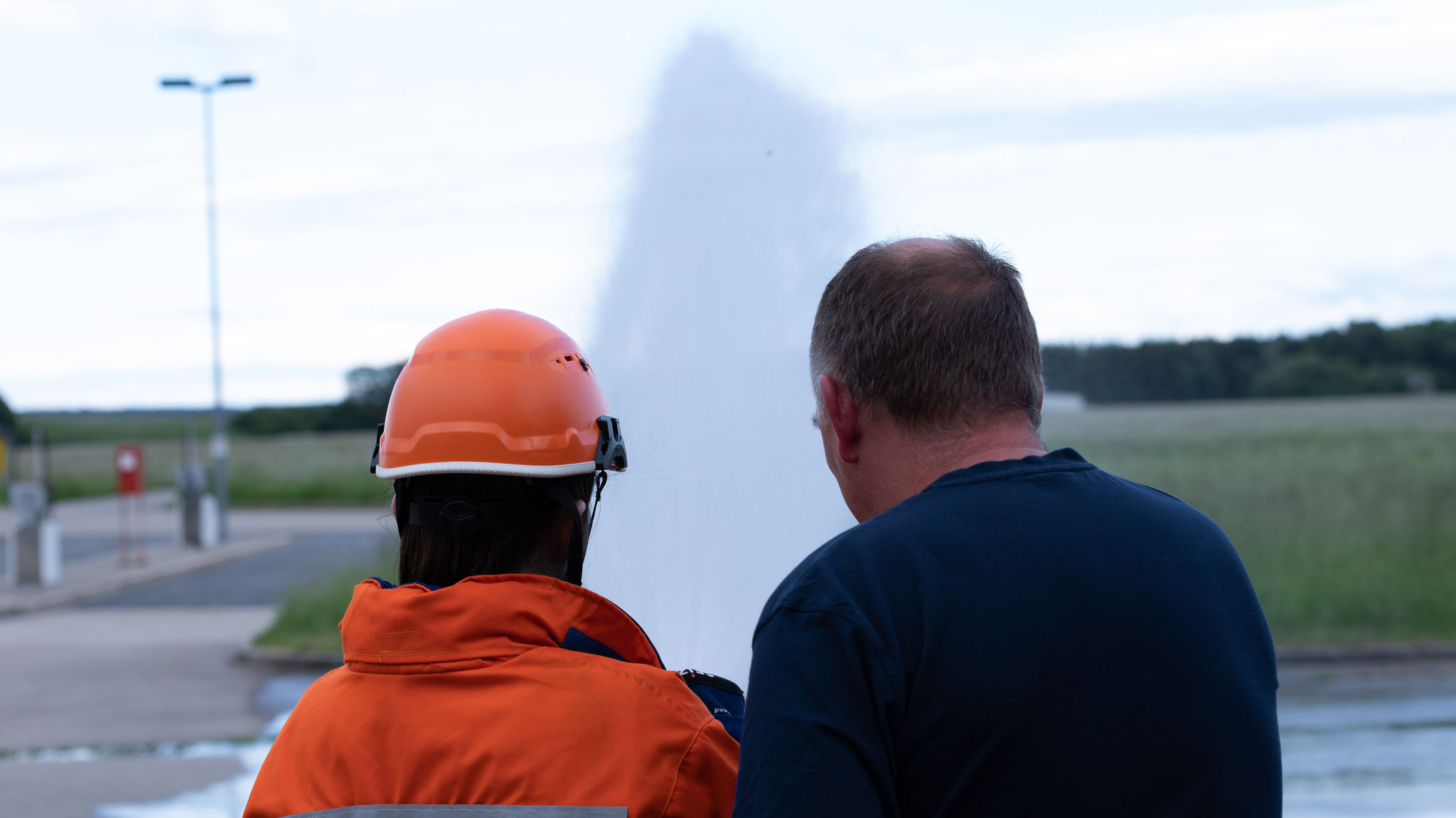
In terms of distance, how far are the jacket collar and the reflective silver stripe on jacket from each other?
174mm

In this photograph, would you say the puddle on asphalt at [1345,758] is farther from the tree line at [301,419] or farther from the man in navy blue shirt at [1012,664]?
the tree line at [301,419]

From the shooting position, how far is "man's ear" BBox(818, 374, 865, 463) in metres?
1.52

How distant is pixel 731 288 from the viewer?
18.0ft

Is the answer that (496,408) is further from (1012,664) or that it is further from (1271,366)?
(1271,366)

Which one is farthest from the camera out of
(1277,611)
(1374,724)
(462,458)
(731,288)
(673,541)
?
(1277,611)

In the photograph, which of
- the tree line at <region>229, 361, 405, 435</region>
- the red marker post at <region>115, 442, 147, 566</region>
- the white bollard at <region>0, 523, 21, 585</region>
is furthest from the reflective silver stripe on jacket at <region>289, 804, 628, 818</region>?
the tree line at <region>229, 361, 405, 435</region>

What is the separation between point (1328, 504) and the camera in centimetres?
1591

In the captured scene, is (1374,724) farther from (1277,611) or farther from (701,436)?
(701,436)

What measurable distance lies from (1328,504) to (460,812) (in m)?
17.0

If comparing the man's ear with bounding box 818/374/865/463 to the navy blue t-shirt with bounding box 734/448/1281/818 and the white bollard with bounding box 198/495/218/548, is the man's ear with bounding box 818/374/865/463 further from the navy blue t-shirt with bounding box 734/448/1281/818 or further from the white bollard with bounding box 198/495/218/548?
the white bollard with bounding box 198/495/218/548

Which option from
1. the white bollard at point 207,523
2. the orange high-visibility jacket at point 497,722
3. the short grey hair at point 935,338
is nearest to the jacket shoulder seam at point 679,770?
the orange high-visibility jacket at point 497,722

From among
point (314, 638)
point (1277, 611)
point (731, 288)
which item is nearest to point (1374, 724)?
point (1277, 611)

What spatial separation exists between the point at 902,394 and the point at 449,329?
33.2 inches

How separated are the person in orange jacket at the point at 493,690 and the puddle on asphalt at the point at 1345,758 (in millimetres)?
3824
